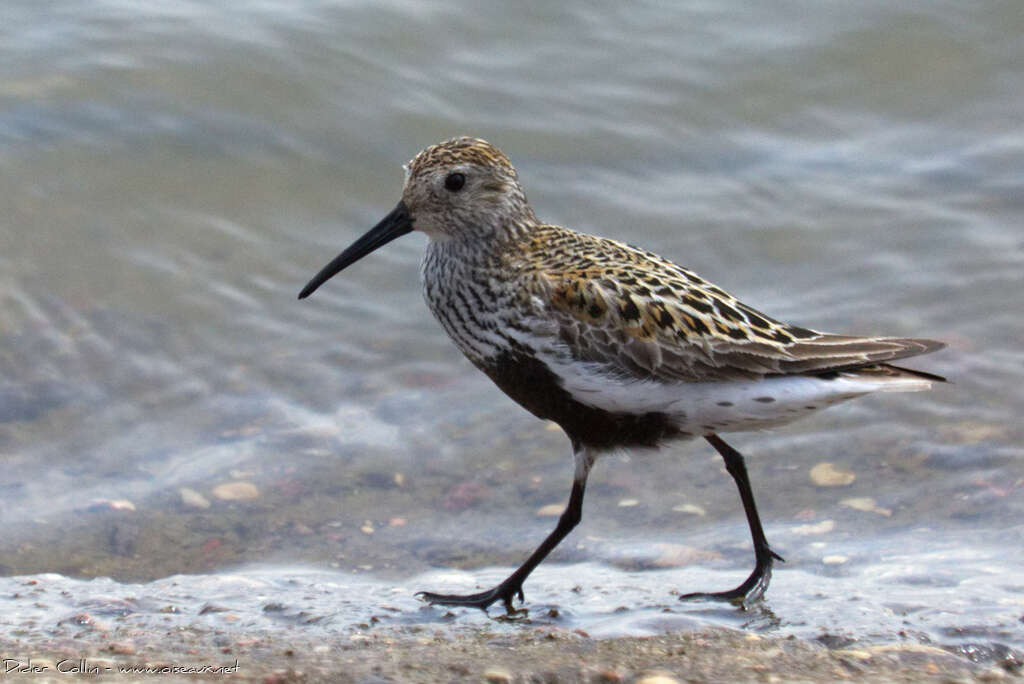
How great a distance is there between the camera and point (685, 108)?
12.5 metres

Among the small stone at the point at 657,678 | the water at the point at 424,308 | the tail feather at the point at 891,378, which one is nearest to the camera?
the small stone at the point at 657,678

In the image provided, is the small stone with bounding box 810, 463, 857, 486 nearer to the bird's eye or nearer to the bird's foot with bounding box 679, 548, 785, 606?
the bird's foot with bounding box 679, 548, 785, 606

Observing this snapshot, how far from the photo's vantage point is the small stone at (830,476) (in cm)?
774

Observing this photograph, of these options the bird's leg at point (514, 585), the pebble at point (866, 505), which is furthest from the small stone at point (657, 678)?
the pebble at point (866, 505)

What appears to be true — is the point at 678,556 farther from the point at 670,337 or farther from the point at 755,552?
the point at 670,337

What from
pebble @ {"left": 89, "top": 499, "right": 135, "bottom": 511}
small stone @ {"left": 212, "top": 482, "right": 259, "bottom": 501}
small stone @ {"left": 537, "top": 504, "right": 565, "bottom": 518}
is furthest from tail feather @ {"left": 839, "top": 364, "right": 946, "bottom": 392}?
pebble @ {"left": 89, "top": 499, "right": 135, "bottom": 511}

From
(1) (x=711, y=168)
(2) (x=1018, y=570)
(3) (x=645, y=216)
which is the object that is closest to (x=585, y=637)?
(2) (x=1018, y=570)

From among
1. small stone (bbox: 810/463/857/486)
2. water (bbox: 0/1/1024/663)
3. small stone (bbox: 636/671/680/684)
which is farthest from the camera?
small stone (bbox: 810/463/857/486)

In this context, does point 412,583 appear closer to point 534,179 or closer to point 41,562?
point 41,562

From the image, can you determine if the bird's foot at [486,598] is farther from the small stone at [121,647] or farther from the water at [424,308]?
the small stone at [121,647]

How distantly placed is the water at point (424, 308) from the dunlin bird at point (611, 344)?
2.77ft

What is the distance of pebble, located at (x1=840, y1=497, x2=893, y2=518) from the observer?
24.3 feet

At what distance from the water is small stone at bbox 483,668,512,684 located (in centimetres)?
76

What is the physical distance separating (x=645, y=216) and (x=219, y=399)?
3849 mm
